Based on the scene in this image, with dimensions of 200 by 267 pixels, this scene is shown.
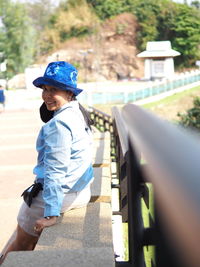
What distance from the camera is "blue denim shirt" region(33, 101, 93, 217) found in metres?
2.34

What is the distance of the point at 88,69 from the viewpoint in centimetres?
5919

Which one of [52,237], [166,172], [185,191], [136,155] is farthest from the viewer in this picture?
[52,237]

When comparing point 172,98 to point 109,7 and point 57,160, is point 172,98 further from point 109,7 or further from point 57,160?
point 57,160

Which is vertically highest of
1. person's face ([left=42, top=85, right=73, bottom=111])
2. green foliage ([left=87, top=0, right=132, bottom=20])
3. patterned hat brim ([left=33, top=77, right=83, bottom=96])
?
green foliage ([left=87, top=0, right=132, bottom=20])

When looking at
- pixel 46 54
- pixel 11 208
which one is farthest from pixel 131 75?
pixel 11 208

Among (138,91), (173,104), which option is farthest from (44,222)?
(173,104)

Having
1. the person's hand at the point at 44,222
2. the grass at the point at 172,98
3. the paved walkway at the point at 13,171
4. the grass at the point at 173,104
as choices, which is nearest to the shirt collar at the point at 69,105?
the person's hand at the point at 44,222

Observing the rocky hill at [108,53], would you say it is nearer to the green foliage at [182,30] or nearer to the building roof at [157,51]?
the green foliage at [182,30]

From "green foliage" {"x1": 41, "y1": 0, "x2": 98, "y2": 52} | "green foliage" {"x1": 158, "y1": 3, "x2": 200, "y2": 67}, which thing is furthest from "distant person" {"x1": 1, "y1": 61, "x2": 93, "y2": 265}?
"green foliage" {"x1": 158, "y1": 3, "x2": 200, "y2": 67}

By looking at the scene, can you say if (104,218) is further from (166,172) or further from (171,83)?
(171,83)

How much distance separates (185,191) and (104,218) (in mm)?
2049

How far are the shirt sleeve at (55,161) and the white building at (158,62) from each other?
5677 centimetres

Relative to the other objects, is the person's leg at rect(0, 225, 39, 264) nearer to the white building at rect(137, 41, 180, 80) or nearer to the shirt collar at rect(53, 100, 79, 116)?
the shirt collar at rect(53, 100, 79, 116)

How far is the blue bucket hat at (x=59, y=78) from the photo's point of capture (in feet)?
8.14
